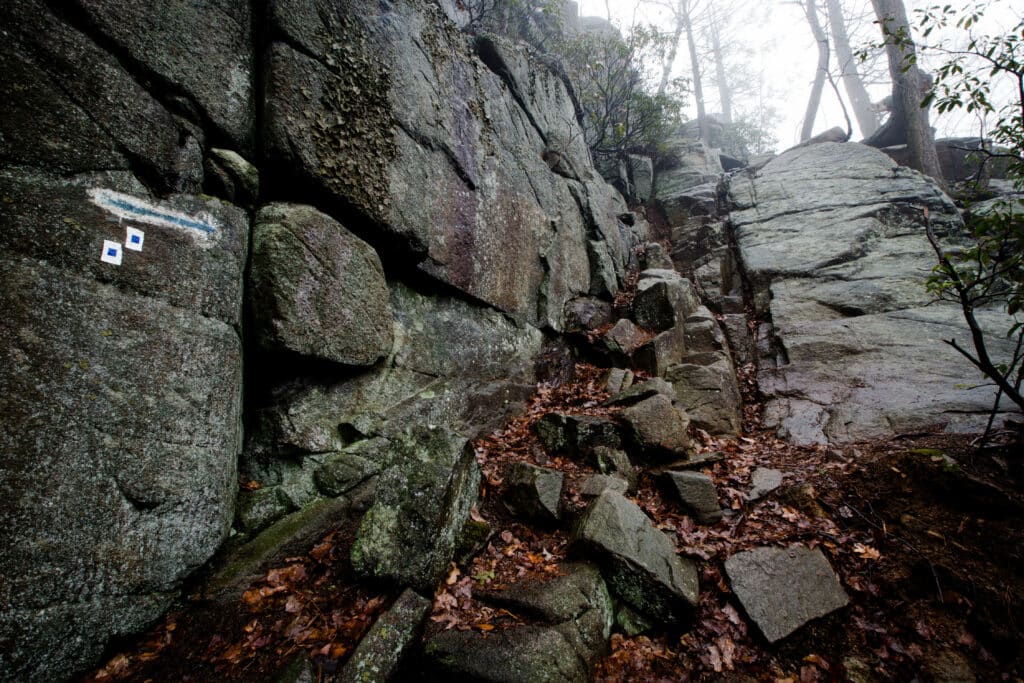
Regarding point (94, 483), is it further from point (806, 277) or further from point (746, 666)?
point (806, 277)

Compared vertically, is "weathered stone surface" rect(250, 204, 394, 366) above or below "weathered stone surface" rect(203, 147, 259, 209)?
below

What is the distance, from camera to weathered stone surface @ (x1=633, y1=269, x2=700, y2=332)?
30.7ft

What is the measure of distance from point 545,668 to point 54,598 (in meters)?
3.49

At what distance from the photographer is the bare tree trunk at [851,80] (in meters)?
24.1

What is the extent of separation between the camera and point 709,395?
7.14 meters

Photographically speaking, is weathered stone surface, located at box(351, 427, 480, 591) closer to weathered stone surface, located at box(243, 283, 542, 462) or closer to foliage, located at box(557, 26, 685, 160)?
weathered stone surface, located at box(243, 283, 542, 462)

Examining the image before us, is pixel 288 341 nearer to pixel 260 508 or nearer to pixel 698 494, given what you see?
pixel 260 508

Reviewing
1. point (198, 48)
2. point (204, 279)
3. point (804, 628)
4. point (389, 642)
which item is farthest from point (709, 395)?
point (198, 48)

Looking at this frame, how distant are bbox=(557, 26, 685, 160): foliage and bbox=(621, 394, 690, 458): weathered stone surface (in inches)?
451

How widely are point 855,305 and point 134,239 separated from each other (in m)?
12.5

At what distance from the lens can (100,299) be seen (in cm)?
313

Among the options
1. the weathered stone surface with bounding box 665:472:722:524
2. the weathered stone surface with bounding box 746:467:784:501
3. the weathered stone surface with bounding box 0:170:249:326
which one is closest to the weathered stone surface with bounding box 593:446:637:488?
the weathered stone surface with bounding box 665:472:722:524

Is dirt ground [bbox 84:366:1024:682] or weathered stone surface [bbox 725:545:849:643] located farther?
weathered stone surface [bbox 725:545:849:643]

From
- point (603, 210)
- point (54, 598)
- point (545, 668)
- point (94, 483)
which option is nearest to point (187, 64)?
point (94, 483)
